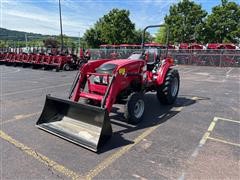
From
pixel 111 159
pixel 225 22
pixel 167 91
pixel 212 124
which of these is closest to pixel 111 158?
pixel 111 159

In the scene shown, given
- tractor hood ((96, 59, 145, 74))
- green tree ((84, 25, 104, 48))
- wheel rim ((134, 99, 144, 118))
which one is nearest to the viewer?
tractor hood ((96, 59, 145, 74))

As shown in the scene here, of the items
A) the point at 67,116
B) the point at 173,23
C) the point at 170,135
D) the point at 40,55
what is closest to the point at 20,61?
the point at 40,55

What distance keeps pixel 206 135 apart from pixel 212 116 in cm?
135

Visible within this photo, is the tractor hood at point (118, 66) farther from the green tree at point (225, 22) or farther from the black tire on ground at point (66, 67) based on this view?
the green tree at point (225, 22)

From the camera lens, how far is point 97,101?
4.98 metres

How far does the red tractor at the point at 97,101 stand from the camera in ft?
12.7

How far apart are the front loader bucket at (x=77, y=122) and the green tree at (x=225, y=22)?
28.4m

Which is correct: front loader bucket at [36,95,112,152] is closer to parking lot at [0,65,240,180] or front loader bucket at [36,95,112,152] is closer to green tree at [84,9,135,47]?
parking lot at [0,65,240,180]

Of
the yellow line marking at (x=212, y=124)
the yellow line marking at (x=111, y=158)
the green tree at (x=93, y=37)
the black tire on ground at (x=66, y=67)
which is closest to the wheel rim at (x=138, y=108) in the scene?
the yellow line marking at (x=111, y=158)

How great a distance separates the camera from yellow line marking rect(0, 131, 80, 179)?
9.86ft

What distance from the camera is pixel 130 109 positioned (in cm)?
460

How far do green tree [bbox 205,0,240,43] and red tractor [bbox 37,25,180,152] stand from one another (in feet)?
85.5

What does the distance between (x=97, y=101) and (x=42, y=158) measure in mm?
1897

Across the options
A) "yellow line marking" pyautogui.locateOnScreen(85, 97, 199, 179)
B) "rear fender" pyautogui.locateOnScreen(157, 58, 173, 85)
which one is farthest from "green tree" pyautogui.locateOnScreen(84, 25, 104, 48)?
"yellow line marking" pyautogui.locateOnScreen(85, 97, 199, 179)
